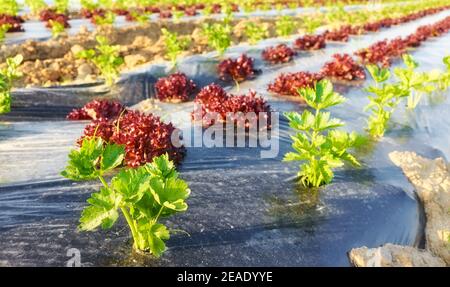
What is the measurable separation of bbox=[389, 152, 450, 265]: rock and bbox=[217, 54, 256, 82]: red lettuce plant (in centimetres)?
417

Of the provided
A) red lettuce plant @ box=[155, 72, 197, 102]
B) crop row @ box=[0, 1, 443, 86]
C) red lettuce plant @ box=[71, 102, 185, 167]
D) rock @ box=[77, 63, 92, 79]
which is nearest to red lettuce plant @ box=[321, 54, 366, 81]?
crop row @ box=[0, 1, 443, 86]

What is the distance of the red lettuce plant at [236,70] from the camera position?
27.0ft

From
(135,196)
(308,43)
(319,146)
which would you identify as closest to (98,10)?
(308,43)

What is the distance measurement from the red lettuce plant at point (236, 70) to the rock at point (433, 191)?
417cm

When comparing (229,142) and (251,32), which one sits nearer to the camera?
(229,142)

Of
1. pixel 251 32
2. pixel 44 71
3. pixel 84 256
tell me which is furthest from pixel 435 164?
pixel 44 71

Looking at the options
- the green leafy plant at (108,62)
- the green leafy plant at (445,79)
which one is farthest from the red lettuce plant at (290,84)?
the green leafy plant at (108,62)

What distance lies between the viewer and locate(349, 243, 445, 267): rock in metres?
2.85

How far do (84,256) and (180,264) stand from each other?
0.63 metres

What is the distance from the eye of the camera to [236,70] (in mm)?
8195

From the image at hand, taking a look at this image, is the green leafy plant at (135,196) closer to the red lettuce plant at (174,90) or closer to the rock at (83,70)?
the red lettuce plant at (174,90)

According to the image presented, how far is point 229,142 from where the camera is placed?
471 cm

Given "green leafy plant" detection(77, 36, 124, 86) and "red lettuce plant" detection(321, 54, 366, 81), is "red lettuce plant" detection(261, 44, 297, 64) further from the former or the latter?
"green leafy plant" detection(77, 36, 124, 86)

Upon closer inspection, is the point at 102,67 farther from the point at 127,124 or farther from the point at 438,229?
the point at 438,229
